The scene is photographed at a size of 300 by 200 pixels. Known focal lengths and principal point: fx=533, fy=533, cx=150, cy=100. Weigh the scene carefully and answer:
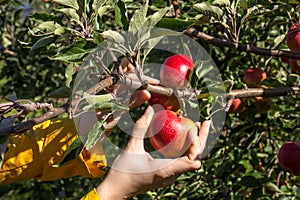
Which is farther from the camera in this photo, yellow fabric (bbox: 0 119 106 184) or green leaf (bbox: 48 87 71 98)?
yellow fabric (bbox: 0 119 106 184)

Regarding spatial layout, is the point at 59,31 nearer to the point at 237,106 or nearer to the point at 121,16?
the point at 121,16

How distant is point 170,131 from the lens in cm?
133

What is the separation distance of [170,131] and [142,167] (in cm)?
13

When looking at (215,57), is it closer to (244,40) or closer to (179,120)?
(244,40)

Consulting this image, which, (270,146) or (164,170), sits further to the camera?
(270,146)

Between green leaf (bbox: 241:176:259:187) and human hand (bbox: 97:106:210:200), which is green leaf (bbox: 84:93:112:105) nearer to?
human hand (bbox: 97:106:210:200)

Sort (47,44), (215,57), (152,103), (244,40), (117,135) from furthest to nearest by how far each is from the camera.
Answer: (117,135) < (215,57) < (244,40) < (152,103) < (47,44)

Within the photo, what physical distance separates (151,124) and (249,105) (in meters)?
0.65

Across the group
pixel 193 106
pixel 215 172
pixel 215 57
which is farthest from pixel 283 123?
pixel 193 106

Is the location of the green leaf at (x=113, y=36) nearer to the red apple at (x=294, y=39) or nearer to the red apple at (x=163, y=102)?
the red apple at (x=163, y=102)

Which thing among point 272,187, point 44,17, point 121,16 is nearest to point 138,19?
point 121,16

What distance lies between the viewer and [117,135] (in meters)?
2.93

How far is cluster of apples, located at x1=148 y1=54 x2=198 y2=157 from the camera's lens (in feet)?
4.41

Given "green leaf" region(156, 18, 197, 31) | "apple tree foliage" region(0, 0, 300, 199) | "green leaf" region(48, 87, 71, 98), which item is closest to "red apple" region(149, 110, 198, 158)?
"apple tree foliage" region(0, 0, 300, 199)
